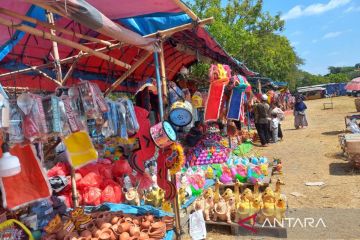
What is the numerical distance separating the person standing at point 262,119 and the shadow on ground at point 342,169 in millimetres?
3514

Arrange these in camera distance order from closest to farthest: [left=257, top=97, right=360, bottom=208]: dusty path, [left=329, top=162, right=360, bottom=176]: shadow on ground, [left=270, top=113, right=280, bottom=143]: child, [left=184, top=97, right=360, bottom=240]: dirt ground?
[left=184, top=97, right=360, bottom=240]: dirt ground → [left=257, top=97, right=360, bottom=208]: dusty path → [left=329, top=162, right=360, bottom=176]: shadow on ground → [left=270, top=113, right=280, bottom=143]: child

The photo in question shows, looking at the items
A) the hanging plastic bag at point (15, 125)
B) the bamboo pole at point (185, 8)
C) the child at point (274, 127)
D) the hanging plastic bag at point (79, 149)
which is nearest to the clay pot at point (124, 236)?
the hanging plastic bag at point (79, 149)

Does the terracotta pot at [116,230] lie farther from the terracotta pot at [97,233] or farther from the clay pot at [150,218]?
the clay pot at [150,218]

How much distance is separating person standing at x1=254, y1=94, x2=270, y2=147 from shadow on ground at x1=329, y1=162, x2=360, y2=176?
3.51m

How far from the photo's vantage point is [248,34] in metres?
19.7

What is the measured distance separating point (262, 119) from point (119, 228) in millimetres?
8501

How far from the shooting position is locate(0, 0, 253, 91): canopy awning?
2.98 m

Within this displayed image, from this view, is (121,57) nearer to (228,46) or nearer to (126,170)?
(126,170)

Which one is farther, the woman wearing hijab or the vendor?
the woman wearing hijab

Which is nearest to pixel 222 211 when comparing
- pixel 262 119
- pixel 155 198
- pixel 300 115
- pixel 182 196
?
pixel 182 196

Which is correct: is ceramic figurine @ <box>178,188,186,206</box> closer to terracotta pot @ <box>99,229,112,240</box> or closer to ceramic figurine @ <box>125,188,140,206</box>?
ceramic figurine @ <box>125,188,140,206</box>

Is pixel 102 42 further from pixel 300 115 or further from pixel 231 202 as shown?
pixel 300 115

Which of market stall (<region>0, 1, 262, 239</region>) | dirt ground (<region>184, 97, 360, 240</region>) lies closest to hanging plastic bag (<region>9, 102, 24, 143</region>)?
market stall (<region>0, 1, 262, 239</region>)

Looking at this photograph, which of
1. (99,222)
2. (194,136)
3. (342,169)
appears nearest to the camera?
(99,222)
